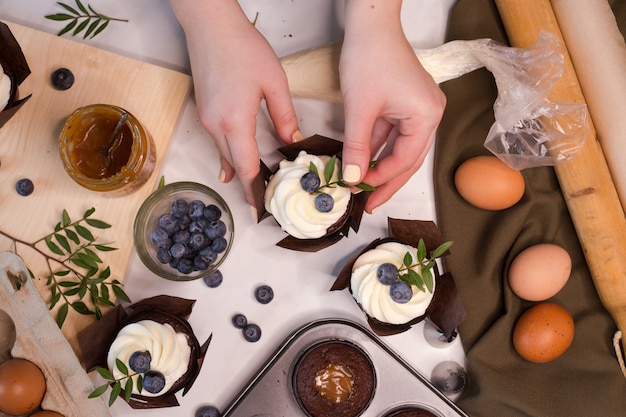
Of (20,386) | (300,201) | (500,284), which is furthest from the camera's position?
(500,284)

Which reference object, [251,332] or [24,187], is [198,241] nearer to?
[251,332]

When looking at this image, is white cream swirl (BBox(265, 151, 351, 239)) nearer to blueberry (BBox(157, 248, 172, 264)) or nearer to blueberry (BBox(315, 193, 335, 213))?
blueberry (BBox(315, 193, 335, 213))

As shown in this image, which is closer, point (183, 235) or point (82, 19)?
point (183, 235)

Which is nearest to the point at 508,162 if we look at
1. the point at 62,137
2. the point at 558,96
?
the point at 558,96

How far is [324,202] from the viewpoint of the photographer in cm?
143

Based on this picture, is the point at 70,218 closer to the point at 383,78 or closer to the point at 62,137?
the point at 62,137

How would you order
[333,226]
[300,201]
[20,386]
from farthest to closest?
[333,226], [300,201], [20,386]

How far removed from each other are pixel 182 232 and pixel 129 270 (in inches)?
8.5

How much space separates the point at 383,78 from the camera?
4.60 ft

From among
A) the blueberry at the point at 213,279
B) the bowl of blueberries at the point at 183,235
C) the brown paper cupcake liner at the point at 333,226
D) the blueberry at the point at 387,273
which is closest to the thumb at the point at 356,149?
the brown paper cupcake liner at the point at 333,226

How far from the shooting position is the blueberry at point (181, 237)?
1.49 metres

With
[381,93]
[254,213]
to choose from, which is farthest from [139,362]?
[381,93]

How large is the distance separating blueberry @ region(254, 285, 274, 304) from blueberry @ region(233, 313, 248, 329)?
0.06 m

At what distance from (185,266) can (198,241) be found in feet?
0.24
